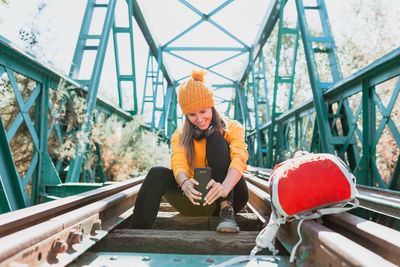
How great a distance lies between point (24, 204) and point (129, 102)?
15.2m

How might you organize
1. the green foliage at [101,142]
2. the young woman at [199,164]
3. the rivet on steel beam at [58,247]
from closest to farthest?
1. the rivet on steel beam at [58,247]
2. the young woman at [199,164]
3. the green foliage at [101,142]

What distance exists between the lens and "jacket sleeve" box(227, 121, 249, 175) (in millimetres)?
1661

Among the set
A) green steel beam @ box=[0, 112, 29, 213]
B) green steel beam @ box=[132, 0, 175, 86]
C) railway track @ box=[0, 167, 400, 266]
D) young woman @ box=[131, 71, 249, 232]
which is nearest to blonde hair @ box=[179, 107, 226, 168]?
young woman @ box=[131, 71, 249, 232]

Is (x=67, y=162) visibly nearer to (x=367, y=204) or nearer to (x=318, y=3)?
(x=367, y=204)

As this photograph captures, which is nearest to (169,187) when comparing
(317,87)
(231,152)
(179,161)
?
(179,161)

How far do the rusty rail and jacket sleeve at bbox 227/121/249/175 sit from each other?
454 millimetres

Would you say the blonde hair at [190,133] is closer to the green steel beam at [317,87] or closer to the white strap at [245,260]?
the white strap at [245,260]

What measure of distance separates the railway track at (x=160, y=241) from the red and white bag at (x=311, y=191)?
0.06 metres

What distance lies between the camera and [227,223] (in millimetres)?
1472

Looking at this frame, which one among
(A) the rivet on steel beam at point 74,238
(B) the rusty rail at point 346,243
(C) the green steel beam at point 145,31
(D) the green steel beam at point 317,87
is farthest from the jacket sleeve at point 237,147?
(C) the green steel beam at point 145,31

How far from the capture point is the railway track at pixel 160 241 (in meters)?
0.82

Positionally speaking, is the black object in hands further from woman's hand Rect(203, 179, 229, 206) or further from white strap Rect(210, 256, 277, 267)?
white strap Rect(210, 256, 277, 267)

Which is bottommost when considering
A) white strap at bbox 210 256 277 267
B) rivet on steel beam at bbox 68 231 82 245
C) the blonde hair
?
white strap at bbox 210 256 277 267

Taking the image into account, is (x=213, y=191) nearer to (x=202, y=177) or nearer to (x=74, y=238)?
(x=202, y=177)
